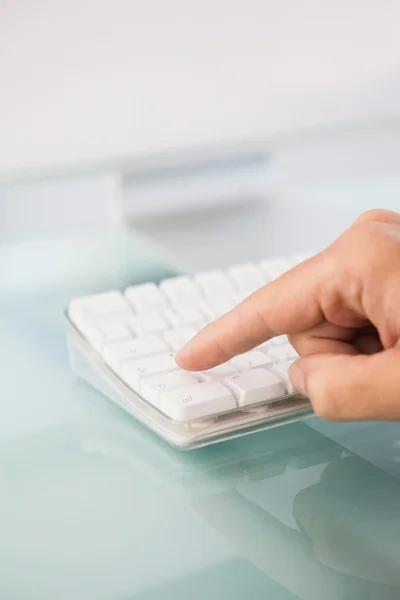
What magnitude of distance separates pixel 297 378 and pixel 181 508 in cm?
9

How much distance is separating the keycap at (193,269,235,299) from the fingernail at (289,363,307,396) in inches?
5.6

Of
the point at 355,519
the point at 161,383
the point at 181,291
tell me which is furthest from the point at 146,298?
the point at 355,519

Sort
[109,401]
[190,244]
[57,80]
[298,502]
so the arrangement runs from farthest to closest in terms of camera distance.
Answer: [190,244]
[57,80]
[109,401]
[298,502]

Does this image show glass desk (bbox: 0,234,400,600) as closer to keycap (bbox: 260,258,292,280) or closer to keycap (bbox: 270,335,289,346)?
keycap (bbox: 270,335,289,346)

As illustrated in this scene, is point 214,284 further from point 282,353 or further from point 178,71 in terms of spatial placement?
point 178,71

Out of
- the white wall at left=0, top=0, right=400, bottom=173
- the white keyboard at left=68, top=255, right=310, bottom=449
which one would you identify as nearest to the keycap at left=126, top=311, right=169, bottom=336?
the white keyboard at left=68, top=255, right=310, bottom=449

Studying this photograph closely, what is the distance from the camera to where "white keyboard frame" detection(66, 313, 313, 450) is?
1.52 ft

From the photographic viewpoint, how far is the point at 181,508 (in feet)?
1.42

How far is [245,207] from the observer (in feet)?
2.94

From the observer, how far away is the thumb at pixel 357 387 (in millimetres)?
411

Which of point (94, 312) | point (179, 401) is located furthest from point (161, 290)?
point (179, 401)

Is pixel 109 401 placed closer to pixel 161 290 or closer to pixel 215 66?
pixel 161 290

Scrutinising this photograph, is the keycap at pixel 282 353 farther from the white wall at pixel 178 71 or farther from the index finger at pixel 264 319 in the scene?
the white wall at pixel 178 71

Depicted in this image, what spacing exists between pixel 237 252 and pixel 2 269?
203 millimetres
